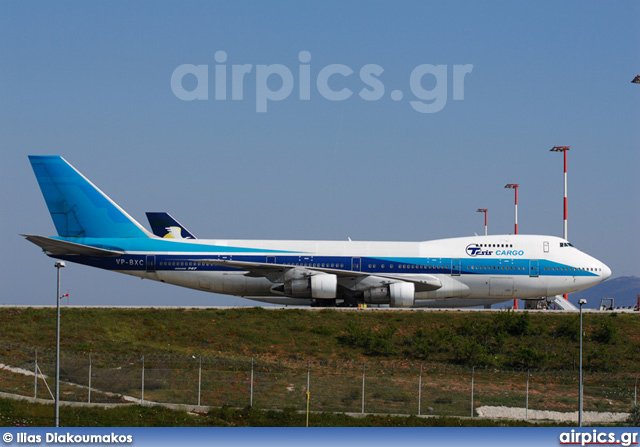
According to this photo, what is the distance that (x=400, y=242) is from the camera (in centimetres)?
4969

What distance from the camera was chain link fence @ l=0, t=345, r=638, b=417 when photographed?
2947cm

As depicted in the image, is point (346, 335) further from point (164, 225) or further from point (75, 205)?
point (164, 225)

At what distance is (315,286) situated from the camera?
153 feet

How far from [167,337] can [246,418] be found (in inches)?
622

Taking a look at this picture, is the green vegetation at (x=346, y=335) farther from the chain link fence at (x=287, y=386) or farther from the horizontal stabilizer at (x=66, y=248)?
the horizontal stabilizer at (x=66, y=248)

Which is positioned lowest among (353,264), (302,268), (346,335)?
(346,335)

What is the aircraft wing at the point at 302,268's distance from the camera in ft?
155

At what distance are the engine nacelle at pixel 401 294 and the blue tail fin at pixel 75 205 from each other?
55.4ft

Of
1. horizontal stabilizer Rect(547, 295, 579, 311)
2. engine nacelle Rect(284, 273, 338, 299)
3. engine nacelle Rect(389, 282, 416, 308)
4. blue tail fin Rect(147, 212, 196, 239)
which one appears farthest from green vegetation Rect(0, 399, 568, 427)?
blue tail fin Rect(147, 212, 196, 239)

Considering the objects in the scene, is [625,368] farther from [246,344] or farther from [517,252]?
[246,344]

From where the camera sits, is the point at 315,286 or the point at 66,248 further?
the point at 66,248

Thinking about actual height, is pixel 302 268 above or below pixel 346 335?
above

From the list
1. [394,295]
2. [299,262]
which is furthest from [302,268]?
[394,295]

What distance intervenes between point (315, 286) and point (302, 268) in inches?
59.4
